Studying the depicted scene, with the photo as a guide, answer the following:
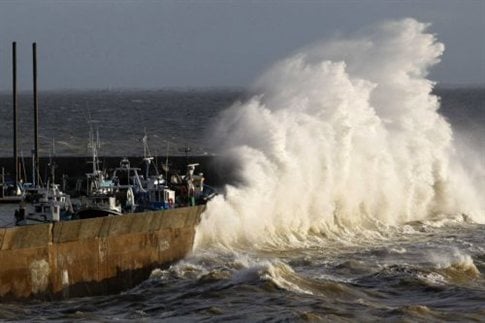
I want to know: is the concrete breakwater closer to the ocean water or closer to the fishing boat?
the ocean water

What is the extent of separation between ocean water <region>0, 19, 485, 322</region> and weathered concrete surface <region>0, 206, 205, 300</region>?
0.46m

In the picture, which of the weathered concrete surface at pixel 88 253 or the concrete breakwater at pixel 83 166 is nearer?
the weathered concrete surface at pixel 88 253

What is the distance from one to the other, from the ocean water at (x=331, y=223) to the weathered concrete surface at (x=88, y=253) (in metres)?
0.46

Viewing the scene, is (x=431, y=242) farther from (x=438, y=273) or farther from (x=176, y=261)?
(x=176, y=261)

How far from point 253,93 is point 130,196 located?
43.1 ft

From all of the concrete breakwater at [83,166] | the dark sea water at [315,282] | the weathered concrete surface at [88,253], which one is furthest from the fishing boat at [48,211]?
the concrete breakwater at [83,166]

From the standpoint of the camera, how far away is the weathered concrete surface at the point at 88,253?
A: 27.5m

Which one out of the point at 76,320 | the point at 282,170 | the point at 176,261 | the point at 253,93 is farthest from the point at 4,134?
the point at 76,320

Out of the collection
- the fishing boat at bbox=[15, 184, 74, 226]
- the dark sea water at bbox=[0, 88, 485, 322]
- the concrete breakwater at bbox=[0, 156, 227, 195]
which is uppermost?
the concrete breakwater at bbox=[0, 156, 227, 195]

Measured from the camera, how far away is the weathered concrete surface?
2745cm

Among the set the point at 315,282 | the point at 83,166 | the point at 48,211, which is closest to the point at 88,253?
the point at 48,211

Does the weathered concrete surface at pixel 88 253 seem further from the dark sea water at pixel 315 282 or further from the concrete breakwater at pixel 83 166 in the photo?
the concrete breakwater at pixel 83 166

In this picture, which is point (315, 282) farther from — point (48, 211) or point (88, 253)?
point (48, 211)

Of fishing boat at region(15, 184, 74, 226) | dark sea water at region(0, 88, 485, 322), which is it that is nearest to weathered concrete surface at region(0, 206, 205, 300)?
dark sea water at region(0, 88, 485, 322)
